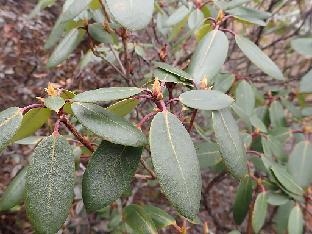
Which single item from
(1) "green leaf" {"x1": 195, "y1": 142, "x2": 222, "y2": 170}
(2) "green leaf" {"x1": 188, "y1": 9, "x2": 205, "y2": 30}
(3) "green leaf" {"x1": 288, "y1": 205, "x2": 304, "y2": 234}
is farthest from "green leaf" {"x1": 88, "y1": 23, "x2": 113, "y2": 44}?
(3) "green leaf" {"x1": 288, "y1": 205, "x2": 304, "y2": 234}

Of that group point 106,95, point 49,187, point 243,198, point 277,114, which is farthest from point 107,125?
point 277,114

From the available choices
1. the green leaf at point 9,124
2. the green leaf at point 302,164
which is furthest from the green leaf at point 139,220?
the green leaf at point 302,164

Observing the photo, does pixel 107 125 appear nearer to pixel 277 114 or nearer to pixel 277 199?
pixel 277 199

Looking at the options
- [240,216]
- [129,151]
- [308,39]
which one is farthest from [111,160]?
[308,39]

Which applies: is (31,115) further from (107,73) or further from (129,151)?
(107,73)

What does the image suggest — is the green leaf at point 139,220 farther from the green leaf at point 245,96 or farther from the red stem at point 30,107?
the green leaf at point 245,96

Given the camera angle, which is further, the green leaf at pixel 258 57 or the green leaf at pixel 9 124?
the green leaf at pixel 258 57
